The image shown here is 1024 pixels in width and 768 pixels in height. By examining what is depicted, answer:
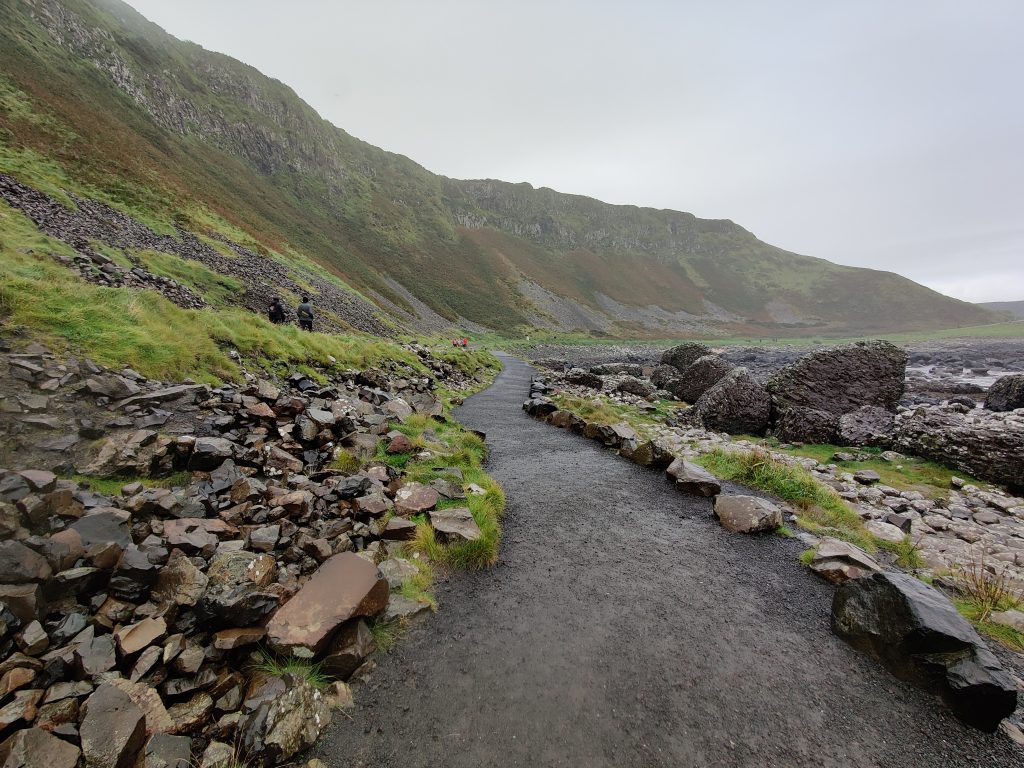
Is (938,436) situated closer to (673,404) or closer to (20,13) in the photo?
(673,404)

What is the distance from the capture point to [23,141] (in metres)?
27.1

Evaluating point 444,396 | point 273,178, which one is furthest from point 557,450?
point 273,178

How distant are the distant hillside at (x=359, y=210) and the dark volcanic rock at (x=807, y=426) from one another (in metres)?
38.6

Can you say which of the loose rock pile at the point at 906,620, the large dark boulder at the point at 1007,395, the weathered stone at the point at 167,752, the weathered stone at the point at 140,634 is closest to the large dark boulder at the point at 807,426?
the loose rock pile at the point at 906,620

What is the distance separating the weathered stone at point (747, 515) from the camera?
7.30 meters

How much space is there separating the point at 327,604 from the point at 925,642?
6686 mm

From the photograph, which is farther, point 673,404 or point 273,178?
point 273,178

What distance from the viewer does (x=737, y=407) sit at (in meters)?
15.2

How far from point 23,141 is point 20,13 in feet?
165

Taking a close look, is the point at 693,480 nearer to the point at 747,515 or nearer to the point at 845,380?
the point at 747,515

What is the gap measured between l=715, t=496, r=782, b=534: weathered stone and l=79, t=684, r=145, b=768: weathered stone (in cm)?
850

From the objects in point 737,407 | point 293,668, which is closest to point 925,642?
point 293,668

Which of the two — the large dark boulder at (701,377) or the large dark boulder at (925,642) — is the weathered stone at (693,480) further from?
the large dark boulder at (701,377)

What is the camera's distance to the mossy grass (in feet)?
12.5
